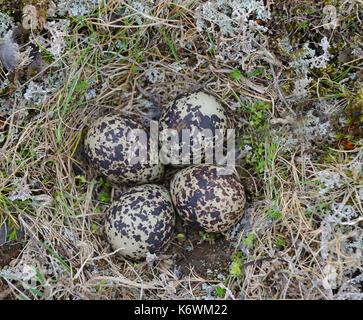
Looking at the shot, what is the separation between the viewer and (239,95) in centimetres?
299

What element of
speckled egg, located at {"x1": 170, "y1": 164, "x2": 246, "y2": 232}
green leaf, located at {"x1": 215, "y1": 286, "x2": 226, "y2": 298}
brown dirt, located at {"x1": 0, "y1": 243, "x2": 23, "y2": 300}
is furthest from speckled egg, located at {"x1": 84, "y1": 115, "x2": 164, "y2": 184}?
green leaf, located at {"x1": 215, "y1": 286, "x2": 226, "y2": 298}

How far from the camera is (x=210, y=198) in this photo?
2564 millimetres

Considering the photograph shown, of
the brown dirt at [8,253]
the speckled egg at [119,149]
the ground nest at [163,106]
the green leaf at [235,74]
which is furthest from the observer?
the green leaf at [235,74]

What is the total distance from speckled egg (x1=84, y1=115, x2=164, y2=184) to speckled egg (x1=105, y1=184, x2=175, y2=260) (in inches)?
6.7

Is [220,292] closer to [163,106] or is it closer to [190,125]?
[190,125]

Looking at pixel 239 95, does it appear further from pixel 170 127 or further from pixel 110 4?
pixel 110 4

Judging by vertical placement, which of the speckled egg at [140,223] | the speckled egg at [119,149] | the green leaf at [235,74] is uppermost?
the green leaf at [235,74]

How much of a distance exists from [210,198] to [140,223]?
0.54 meters

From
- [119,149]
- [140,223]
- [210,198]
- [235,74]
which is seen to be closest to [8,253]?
[140,223]

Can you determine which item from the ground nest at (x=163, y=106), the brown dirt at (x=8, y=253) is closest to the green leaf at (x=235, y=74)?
the ground nest at (x=163, y=106)

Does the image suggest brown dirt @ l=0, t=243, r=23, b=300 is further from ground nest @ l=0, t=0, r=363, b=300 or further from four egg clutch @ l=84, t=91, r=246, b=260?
four egg clutch @ l=84, t=91, r=246, b=260

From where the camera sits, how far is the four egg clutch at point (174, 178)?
2594 mm

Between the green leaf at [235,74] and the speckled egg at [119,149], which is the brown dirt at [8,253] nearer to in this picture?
the speckled egg at [119,149]
